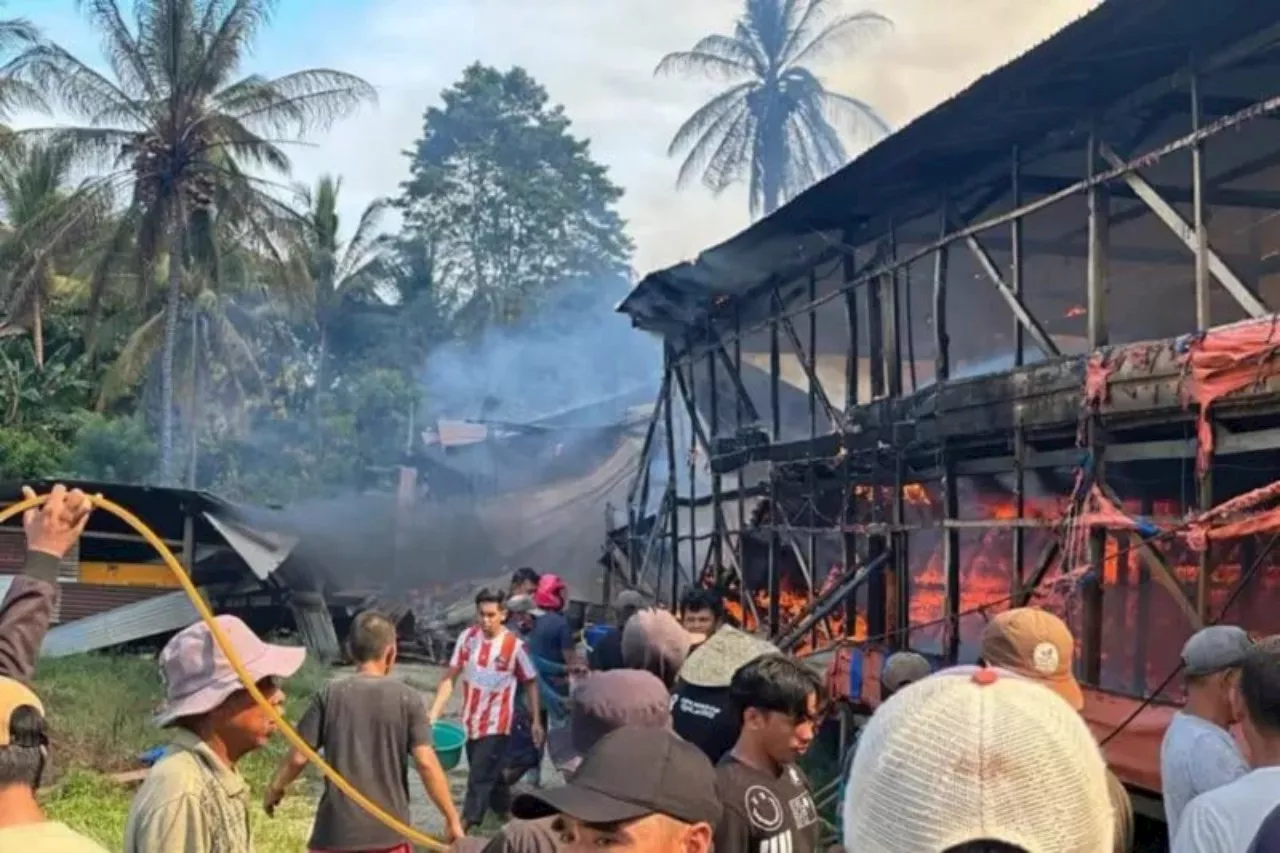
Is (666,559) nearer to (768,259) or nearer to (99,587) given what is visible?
(768,259)

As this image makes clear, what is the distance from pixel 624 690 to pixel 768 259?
34.0 feet

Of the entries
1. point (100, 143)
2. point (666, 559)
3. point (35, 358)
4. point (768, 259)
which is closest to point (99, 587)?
point (666, 559)

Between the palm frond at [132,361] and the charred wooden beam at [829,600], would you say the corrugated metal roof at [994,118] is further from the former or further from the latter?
the palm frond at [132,361]

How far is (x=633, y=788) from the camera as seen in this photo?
225 cm

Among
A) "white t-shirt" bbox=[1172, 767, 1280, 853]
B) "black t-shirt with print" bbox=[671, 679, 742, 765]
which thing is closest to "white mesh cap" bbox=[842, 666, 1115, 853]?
"white t-shirt" bbox=[1172, 767, 1280, 853]

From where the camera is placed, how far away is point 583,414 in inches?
1400

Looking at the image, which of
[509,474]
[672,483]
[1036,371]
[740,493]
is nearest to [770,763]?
[1036,371]

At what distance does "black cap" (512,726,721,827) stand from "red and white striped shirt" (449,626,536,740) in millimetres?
5848

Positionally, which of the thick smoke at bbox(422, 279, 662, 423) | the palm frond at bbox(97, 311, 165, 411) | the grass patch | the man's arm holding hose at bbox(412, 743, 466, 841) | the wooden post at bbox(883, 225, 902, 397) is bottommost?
the grass patch

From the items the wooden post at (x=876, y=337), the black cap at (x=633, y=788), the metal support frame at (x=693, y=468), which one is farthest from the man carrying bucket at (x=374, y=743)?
the metal support frame at (x=693, y=468)

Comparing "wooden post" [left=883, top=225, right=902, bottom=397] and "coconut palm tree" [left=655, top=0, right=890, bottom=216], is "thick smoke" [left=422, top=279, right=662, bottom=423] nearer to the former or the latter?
"coconut palm tree" [left=655, top=0, right=890, bottom=216]

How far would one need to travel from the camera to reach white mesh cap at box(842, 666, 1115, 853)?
4.83 feet

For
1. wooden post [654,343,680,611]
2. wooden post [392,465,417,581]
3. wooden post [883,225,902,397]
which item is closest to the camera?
wooden post [883,225,902,397]

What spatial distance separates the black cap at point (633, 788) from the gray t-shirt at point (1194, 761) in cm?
196
